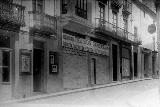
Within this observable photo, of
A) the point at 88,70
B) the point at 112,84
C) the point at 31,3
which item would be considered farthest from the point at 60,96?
the point at 112,84

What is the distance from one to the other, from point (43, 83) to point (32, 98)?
111 centimetres

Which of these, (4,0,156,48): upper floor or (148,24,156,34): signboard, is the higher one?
(4,0,156,48): upper floor

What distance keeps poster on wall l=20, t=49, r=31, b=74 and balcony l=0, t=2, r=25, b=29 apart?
2.03ft

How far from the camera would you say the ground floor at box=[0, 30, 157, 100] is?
7688mm

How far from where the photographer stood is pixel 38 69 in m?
8.45

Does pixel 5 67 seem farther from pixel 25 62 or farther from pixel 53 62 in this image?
pixel 53 62

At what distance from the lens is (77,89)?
29.7 ft

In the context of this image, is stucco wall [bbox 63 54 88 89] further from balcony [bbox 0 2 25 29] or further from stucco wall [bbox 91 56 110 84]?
balcony [bbox 0 2 25 29]

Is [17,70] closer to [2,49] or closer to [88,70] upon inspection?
[2,49]

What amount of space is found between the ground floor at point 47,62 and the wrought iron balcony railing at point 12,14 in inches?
14.7

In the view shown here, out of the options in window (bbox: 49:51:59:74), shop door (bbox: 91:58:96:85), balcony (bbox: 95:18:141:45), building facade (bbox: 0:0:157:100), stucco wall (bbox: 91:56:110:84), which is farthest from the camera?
stucco wall (bbox: 91:56:110:84)

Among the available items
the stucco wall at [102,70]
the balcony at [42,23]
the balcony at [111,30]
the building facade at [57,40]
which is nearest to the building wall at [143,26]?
the building facade at [57,40]

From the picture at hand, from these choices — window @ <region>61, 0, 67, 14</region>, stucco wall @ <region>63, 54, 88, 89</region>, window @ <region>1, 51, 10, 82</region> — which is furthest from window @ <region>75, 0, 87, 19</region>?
window @ <region>1, 51, 10, 82</region>

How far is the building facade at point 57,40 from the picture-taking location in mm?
7574
